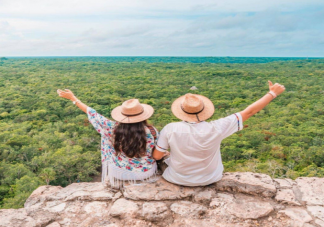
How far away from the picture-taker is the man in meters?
2.64

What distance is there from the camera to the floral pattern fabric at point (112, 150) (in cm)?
293

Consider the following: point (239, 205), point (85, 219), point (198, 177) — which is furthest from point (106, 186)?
point (239, 205)

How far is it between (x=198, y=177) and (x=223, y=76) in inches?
2817

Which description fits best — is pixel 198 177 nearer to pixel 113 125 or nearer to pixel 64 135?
pixel 113 125

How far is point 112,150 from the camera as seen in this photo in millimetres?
3068

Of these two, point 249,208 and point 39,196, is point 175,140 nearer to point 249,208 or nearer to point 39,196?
point 249,208

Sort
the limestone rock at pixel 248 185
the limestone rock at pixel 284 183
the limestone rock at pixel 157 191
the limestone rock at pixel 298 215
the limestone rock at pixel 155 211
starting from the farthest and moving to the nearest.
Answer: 1. the limestone rock at pixel 284 183
2. the limestone rock at pixel 248 185
3. the limestone rock at pixel 157 191
4. the limestone rock at pixel 155 211
5. the limestone rock at pixel 298 215

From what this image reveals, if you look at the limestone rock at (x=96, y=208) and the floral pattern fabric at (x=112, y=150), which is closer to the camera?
the limestone rock at (x=96, y=208)

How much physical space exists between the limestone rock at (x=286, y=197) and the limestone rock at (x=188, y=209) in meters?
0.87

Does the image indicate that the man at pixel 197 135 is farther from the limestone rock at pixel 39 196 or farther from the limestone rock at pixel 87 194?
the limestone rock at pixel 39 196

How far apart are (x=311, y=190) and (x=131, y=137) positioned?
2.17m

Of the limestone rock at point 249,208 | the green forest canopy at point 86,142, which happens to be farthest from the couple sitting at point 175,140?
the green forest canopy at point 86,142

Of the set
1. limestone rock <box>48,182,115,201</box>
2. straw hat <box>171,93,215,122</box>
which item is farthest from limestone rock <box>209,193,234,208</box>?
limestone rock <box>48,182,115,201</box>

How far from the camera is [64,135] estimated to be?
2233 centimetres
